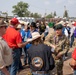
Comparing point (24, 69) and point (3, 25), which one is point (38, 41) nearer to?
point (3, 25)

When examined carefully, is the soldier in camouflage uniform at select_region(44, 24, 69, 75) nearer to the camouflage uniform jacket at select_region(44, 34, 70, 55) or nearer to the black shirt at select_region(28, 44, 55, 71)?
the camouflage uniform jacket at select_region(44, 34, 70, 55)

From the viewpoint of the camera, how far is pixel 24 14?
112 meters

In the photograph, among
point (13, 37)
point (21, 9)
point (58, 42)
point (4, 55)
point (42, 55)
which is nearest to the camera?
point (4, 55)

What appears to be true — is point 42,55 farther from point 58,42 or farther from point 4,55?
point 58,42

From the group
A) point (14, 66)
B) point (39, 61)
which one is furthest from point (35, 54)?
point (14, 66)

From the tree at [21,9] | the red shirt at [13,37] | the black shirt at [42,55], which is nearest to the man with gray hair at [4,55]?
the black shirt at [42,55]

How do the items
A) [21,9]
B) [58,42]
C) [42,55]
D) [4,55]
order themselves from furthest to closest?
[21,9] < [58,42] < [42,55] < [4,55]

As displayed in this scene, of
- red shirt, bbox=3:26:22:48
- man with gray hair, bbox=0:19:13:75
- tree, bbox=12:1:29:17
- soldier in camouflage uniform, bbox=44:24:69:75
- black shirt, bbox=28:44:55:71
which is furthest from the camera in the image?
tree, bbox=12:1:29:17

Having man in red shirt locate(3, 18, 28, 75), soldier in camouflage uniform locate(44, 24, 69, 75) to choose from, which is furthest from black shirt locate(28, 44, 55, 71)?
man in red shirt locate(3, 18, 28, 75)

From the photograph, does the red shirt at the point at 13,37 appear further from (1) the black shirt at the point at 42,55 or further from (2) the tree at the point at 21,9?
(2) the tree at the point at 21,9

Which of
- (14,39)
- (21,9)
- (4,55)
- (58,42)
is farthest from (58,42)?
(21,9)

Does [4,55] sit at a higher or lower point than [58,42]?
higher

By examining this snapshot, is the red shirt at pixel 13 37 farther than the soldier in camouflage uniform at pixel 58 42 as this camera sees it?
Yes

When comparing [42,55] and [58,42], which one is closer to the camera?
[42,55]
